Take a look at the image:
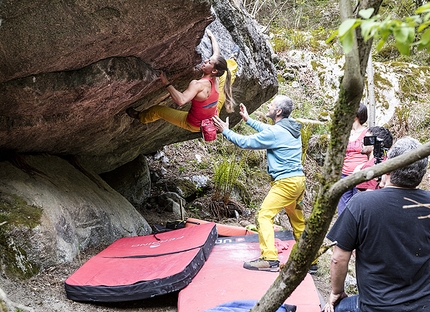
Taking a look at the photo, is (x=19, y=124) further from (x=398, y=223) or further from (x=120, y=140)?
(x=398, y=223)

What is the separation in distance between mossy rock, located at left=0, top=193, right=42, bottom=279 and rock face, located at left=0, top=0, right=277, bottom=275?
0.02m

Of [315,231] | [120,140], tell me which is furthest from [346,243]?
[120,140]

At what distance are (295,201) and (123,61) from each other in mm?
2518

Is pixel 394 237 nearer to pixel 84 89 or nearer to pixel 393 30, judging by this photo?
pixel 393 30

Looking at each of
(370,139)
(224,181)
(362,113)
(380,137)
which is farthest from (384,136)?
(224,181)

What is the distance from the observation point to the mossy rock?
4.01 m

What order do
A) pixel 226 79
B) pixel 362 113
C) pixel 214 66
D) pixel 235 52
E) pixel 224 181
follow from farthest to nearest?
pixel 224 181, pixel 235 52, pixel 226 79, pixel 362 113, pixel 214 66

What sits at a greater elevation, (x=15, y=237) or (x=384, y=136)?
(x=384, y=136)

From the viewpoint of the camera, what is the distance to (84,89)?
13.7 ft

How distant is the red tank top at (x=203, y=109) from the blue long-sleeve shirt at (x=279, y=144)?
0.32m

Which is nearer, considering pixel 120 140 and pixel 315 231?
pixel 315 231

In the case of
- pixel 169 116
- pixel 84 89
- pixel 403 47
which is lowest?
pixel 169 116

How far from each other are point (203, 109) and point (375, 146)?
1.88 m

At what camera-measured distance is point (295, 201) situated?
5.17 meters
